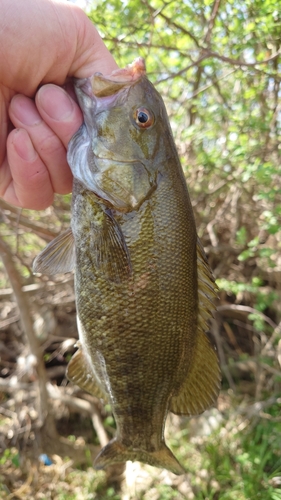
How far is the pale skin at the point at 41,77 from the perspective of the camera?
1523mm

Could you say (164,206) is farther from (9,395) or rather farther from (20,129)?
(9,395)

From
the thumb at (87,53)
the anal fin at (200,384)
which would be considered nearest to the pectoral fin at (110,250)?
the anal fin at (200,384)

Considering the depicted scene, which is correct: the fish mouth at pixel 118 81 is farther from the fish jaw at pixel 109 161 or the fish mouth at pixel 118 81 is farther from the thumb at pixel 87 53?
the thumb at pixel 87 53

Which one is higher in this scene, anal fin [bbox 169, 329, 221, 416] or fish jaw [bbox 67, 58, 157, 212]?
fish jaw [bbox 67, 58, 157, 212]

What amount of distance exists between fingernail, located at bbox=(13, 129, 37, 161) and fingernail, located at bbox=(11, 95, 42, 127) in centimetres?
5

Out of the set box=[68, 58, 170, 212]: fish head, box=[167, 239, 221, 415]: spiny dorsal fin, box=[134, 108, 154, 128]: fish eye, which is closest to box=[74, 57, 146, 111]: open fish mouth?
box=[68, 58, 170, 212]: fish head

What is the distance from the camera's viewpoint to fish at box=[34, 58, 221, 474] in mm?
1476

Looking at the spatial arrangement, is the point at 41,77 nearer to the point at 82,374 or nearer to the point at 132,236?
the point at 132,236

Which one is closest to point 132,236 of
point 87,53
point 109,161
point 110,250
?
point 110,250

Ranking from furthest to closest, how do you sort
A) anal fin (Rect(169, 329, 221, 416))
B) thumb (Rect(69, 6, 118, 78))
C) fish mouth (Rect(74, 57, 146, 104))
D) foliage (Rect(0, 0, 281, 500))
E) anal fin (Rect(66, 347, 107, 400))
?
foliage (Rect(0, 0, 281, 500)), anal fin (Rect(66, 347, 107, 400)), anal fin (Rect(169, 329, 221, 416)), thumb (Rect(69, 6, 118, 78)), fish mouth (Rect(74, 57, 146, 104))

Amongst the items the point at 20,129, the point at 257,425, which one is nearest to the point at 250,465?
the point at 257,425

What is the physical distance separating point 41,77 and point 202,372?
1.52 metres

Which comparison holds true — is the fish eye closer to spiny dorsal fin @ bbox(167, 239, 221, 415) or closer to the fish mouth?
the fish mouth

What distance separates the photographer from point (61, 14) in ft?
5.17
